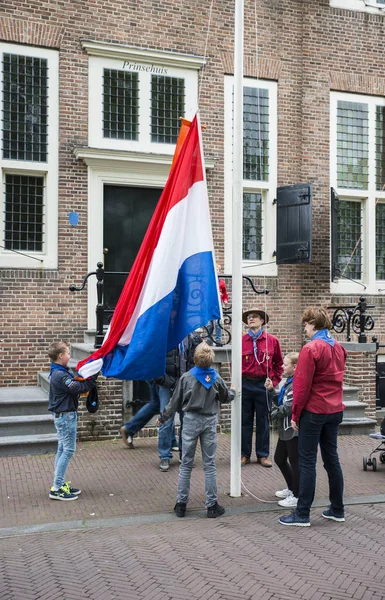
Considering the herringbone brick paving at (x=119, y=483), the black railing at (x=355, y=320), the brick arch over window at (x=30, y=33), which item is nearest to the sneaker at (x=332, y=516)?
the herringbone brick paving at (x=119, y=483)

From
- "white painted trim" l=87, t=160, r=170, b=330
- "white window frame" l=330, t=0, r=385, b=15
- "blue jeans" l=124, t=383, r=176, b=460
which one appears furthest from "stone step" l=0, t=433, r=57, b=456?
"white window frame" l=330, t=0, r=385, b=15

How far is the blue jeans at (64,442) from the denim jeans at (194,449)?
4.06 ft

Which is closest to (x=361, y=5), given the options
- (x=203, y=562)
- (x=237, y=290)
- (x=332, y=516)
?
(x=237, y=290)

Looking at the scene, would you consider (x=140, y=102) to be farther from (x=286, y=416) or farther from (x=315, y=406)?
(x=315, y=406)

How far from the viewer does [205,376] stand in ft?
21.4

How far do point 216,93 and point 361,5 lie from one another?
403 cm

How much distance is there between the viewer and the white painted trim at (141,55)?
466 inches

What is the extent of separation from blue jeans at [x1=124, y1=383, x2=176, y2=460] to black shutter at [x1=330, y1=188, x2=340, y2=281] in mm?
5943

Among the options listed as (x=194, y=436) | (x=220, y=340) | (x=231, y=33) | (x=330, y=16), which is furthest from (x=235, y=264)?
(x=330, y=16)

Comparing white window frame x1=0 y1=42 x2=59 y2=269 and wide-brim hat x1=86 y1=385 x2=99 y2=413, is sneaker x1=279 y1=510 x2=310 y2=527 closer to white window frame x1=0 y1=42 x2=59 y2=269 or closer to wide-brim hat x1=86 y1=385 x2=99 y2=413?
wide-brim hat x1=86 y1=385 x2=99 y2=413

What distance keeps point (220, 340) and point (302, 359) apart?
16.7 ft

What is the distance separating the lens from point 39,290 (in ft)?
37.5

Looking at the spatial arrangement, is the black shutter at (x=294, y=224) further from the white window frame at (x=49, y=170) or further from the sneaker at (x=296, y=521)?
the sneaker at (x=296, y=521)

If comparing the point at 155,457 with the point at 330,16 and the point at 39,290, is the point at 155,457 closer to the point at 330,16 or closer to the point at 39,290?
the point at 39,290
